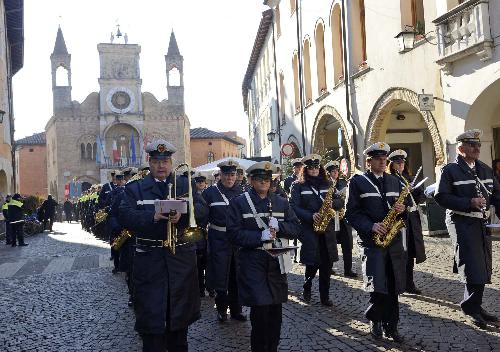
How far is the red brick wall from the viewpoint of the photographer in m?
74.3

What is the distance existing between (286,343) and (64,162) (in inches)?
2336

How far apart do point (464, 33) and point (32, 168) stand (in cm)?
7040

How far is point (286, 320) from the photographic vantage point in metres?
6.91

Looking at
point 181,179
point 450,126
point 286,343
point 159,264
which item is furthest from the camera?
point 450,126

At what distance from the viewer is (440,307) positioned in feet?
23.1

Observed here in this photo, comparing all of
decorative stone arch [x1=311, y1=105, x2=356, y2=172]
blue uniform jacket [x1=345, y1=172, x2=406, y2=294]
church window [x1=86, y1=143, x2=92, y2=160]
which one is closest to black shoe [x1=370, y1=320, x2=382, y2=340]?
blue uniform jacket [x1=345, y1=172, x2=406, y2=294]

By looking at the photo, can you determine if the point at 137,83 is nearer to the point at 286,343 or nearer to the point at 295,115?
the point at 295,115

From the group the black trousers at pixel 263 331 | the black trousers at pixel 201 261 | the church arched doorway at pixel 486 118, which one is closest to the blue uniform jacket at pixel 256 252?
the black trousers at pixel 263 331

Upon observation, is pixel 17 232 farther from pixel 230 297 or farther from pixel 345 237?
pixel 230 297

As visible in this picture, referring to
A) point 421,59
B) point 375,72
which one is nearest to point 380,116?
point 375,72

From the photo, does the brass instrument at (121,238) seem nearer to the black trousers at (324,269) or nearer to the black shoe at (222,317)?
the black shoe at (222,317)

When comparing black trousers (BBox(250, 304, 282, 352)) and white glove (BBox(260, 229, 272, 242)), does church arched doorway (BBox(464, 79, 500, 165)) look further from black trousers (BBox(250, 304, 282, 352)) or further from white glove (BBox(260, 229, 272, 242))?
black trousers (BBox(250, 304, 282, 352))

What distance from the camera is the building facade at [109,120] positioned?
61469mm

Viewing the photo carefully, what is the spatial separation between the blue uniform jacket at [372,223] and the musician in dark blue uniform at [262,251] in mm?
942
